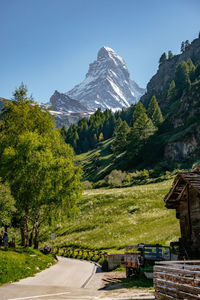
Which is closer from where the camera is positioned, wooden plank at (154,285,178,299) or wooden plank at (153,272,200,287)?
wooden plank at (153,272,200,287)

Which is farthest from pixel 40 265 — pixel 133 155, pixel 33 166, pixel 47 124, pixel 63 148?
pixel 133 155

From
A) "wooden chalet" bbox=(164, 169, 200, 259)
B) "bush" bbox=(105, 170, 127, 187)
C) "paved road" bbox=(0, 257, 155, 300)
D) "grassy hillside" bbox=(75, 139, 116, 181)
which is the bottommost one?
"paved road" bbox=(0, 257, 155, 300)

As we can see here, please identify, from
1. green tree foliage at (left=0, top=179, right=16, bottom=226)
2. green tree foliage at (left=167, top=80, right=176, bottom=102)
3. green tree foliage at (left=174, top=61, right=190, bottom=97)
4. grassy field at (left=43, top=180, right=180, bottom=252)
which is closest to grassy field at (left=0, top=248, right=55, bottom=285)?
green tree foliage at (left=0, top=179, right=16, bottom=226)

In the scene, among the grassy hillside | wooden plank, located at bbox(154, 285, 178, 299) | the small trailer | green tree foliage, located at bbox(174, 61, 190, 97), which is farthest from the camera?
green tree foliage, located at bbox(174, 61, 190, 97)

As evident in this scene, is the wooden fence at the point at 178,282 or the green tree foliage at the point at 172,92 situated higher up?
the green tree foliage at the point at 172,92

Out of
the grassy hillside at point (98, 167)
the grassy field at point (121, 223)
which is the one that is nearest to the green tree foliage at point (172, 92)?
the grassy hillside at point (98, 167)

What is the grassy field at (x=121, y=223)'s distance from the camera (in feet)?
120

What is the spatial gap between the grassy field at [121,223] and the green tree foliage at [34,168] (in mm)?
10507

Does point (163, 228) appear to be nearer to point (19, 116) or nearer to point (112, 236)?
point (112, 236)

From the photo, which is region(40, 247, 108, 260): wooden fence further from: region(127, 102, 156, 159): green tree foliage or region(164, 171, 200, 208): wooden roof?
region(127, 102, 156, 159): green tree foliage

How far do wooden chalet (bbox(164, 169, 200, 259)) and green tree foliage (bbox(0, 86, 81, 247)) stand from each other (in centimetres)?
1207

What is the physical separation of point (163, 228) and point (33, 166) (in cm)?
1839

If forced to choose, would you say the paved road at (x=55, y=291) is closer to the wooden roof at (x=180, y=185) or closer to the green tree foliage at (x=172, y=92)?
the wooden roof at (x=180, y=185)

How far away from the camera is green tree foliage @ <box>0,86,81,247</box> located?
2778 cm
